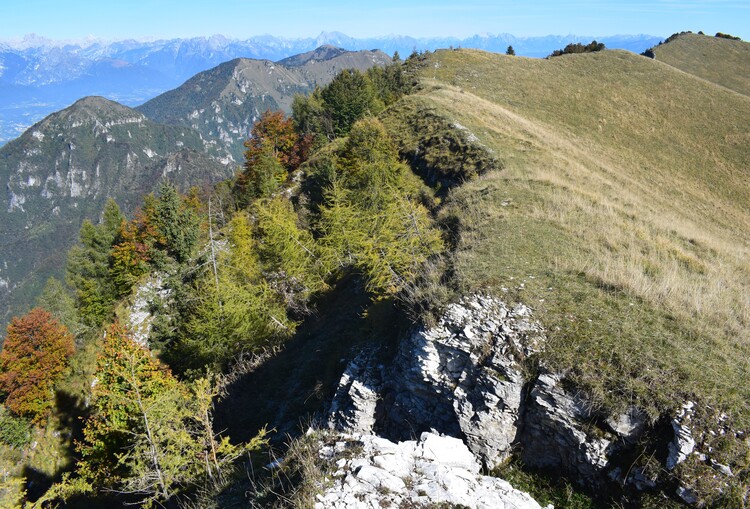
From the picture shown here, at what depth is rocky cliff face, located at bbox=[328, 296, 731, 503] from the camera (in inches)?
295

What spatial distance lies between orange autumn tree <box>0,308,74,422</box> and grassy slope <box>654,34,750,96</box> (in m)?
107

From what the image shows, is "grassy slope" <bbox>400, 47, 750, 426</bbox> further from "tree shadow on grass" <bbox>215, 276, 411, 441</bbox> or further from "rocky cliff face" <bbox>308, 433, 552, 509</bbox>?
"tree shadow on grass" <bbox>215, 276, 411, 441</bbox>

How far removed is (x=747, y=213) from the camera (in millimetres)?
36500

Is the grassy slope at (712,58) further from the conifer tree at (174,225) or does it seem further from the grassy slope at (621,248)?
the conifer tree at (174,225)

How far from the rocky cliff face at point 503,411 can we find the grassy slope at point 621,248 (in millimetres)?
554

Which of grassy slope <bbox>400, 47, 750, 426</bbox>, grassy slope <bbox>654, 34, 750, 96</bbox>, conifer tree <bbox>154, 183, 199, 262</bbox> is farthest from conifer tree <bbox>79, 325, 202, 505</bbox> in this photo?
grassy slope <bbox>654, 34, 750, 96</bbox>

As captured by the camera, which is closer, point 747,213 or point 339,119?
point 747,213

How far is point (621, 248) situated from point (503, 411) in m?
9.03

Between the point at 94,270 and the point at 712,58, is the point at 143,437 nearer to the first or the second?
the point at 94,270

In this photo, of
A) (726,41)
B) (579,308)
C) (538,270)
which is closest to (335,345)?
(538,270)

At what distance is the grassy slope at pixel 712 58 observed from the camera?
2933 inches

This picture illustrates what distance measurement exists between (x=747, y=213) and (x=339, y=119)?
46119mm

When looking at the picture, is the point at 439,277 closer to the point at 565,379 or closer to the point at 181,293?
the point at 565,379

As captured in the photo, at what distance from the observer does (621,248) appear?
47.3 ft
